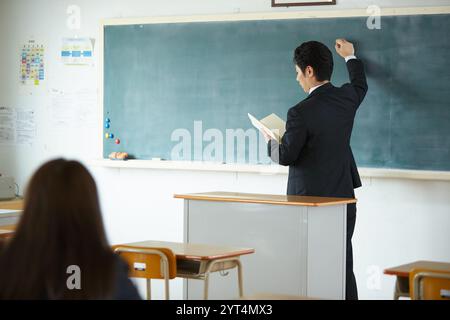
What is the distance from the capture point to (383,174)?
5.46 m

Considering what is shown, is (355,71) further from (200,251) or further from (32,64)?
(32,64)

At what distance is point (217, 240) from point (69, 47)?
2709 mm

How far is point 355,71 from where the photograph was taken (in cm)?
509

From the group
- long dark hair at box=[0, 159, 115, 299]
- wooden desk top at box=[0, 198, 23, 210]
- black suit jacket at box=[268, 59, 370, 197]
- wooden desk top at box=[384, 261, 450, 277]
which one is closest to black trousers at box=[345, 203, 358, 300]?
black suit jacket at box=[268, 59, 370, 197]

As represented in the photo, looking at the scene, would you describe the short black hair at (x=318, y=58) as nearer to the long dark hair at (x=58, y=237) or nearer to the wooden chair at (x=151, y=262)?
the wooden chair at (x=151, y=262)

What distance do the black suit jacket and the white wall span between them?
0.83 meters

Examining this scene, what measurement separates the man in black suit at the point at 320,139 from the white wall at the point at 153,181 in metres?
0.80

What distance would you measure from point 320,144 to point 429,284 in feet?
5.83

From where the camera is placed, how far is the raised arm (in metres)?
4.97

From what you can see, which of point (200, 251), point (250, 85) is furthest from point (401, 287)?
point (250, 85)

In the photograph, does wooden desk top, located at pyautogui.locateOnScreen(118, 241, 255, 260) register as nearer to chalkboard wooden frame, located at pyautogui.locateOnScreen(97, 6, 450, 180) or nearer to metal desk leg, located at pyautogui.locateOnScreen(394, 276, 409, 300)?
metal desk leg, located at pyautogui.locateOnScreen(394, 276, 409, 300)

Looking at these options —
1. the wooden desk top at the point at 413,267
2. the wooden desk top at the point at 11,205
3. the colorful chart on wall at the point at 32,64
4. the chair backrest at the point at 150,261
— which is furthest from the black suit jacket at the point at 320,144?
the colorful chart on wall at the point at 32,64
